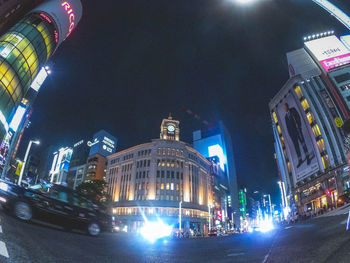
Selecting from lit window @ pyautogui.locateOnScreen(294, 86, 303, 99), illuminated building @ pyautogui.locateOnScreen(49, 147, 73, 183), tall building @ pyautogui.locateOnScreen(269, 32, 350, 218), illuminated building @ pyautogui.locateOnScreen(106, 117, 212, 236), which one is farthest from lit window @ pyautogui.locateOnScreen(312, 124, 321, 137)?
illuminated building @ pyautogui.locateOnScreen(49, 147, 73, 183)

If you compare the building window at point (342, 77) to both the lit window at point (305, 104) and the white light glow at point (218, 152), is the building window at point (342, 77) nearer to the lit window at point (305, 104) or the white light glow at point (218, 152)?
the lit window at point (305, 104)

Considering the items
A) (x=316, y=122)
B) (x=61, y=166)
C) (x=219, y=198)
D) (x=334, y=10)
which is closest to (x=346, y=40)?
(x=316, y=122)

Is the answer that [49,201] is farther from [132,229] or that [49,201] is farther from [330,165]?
[132,229]

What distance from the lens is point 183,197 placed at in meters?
74.3

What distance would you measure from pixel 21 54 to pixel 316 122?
6697 centimetres

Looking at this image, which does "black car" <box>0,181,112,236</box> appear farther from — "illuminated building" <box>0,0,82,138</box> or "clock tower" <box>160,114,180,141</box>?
"clock tower" <box>160,114,180,141</box>

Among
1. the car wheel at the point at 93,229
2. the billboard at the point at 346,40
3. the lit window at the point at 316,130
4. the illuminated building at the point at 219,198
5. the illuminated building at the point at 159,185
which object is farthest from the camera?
the illuminated building at the point at 219,198

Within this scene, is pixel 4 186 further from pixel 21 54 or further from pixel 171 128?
pixel 171 128

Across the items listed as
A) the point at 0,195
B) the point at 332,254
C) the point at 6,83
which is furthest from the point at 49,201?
the point at 6,83

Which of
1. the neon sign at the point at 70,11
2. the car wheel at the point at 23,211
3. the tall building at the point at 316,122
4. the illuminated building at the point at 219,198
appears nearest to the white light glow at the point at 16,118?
the neon sign at the point at 70,11

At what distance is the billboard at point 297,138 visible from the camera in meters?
53.8

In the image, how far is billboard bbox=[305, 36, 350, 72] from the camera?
177 ft

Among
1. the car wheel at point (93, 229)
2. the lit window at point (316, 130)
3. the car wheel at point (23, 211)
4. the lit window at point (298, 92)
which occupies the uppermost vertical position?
the lit window at point (298, 92)

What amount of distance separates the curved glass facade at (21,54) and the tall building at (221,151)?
10644 cm
